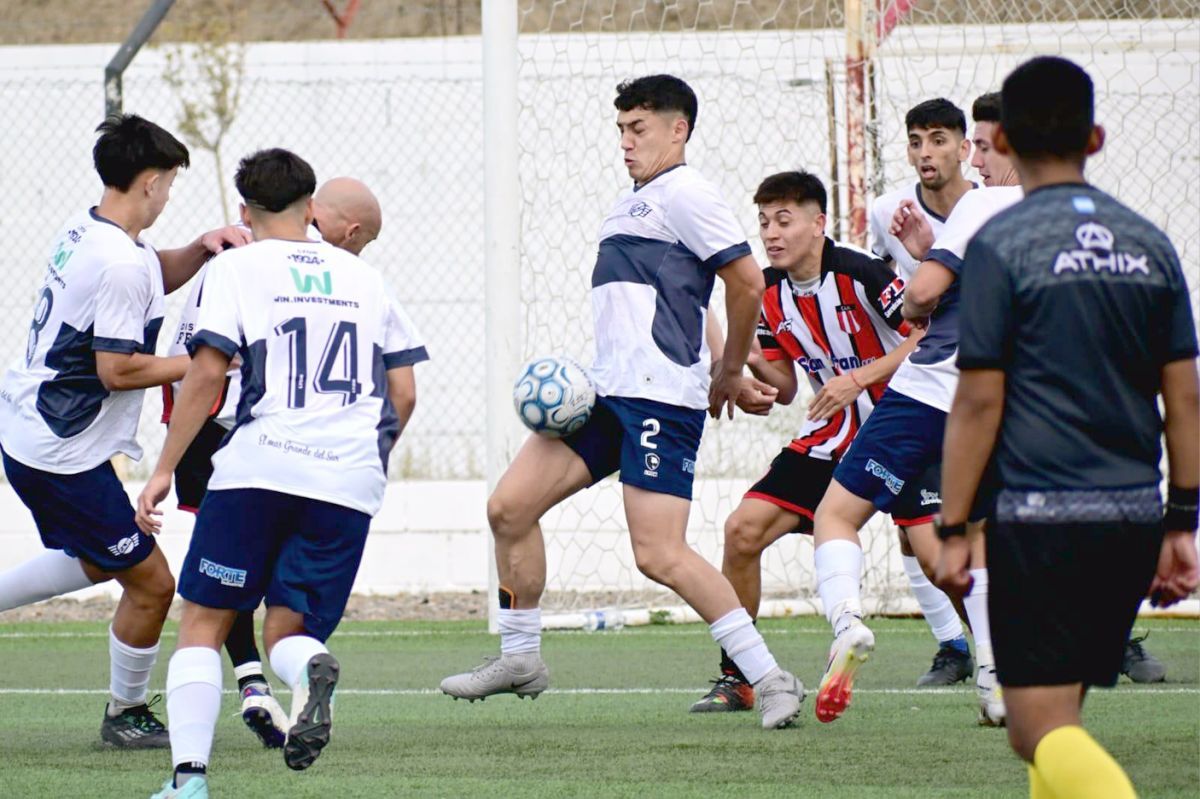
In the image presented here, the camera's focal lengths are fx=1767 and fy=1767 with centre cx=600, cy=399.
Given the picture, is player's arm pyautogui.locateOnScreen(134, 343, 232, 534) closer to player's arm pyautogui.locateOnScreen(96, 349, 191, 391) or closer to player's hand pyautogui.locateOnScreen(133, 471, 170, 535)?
player's hand pyautogui.locateOnScreen(133, 471, 170, 535)

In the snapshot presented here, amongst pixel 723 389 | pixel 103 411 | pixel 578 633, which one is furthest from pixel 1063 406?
pixel 578 633

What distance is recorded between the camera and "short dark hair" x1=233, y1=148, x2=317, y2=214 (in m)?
4.56

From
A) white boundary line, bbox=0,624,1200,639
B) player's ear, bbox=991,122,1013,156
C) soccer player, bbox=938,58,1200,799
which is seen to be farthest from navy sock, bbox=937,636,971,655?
player's ear, bbox=991,122,1013,156

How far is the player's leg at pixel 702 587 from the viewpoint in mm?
5895

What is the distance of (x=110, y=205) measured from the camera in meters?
5.69

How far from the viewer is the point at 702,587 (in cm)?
595

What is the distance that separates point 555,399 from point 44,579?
186 centimetres

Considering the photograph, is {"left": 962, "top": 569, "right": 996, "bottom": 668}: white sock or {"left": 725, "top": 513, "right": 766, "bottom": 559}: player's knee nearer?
{"left": 962, "top": 569, "right": 996, "bottom": 668}: white sock

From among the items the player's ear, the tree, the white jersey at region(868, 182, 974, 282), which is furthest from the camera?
the tree

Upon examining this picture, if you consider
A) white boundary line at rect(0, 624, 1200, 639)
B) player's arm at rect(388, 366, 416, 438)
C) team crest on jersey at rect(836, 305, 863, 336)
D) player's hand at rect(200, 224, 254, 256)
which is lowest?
white boundary line at rect(0, 624, 1200, 639)

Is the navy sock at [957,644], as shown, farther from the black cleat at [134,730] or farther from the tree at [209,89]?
the tree at [209,89]

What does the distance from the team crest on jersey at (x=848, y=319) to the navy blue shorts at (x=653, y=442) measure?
40.5 inches

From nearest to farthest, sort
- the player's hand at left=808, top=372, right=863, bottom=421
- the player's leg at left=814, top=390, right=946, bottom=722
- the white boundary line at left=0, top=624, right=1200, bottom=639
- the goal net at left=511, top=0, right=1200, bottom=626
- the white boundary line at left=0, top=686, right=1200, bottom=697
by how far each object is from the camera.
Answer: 1. the player's leg at left=814, top=390, right=946, bottom=722
2. the player's hand at left=808, top=372, right=863, bottom=421
3. the white boundary line at left=0, top=686, right=1200, bottom=697
4. the white boundary line at left=0, top=624, right=1200, bottom=639
5. the goal net at left=511, top=0, right=1200, bottom=626

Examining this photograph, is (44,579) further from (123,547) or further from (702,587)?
(702,587)
